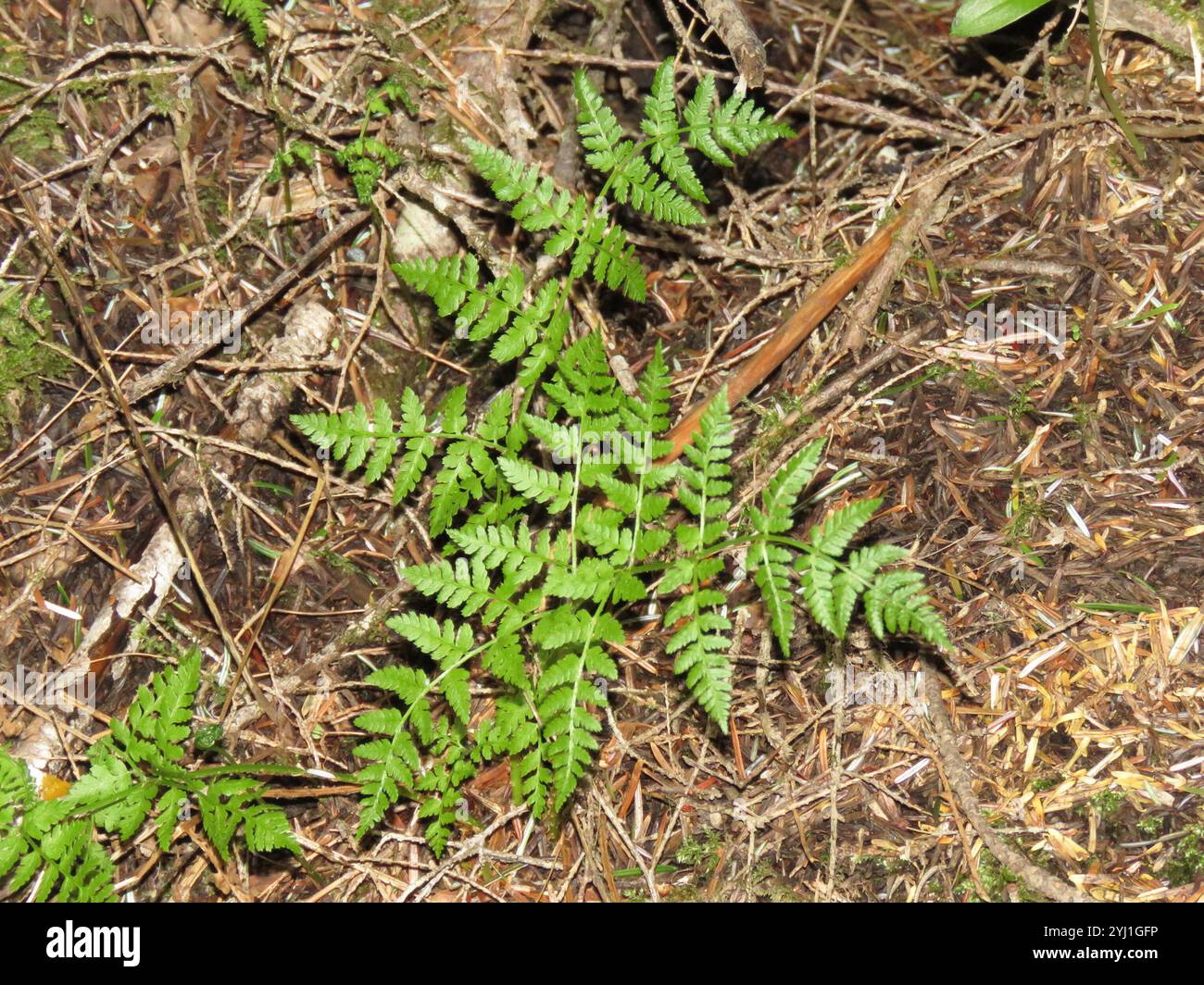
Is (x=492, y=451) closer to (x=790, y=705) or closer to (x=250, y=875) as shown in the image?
(x=790, y=705)

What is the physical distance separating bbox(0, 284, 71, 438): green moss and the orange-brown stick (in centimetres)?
214

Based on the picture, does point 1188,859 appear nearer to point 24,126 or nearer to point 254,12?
point 254,12

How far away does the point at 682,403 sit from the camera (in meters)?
3.39

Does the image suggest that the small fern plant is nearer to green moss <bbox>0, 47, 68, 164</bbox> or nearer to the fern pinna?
the fern pinna

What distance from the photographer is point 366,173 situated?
3229mm

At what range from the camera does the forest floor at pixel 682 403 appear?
285 cm

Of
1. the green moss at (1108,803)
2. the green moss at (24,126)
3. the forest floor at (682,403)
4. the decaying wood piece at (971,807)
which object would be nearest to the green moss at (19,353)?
the forest floor at (682,403)

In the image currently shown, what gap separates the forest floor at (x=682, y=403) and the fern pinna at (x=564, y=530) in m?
0.31

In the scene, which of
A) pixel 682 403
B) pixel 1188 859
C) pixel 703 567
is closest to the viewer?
pixel 1188 859

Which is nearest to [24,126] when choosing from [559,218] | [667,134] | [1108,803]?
[559,218]

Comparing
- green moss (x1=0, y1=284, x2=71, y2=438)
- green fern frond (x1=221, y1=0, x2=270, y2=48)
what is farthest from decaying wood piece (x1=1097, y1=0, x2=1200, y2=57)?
green moss (x1=0, y1=284, x2=71, y2=438)

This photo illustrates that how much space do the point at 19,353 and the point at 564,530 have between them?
198 centimetres

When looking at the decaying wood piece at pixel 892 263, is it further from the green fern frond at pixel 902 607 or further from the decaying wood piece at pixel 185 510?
the decaying wood piece at pixel 185 510

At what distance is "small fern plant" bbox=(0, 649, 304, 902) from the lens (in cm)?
268
